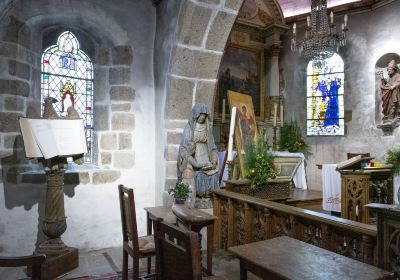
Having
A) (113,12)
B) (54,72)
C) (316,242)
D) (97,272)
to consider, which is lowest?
(97,272)

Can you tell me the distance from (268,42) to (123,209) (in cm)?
765

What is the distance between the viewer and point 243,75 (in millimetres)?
8883

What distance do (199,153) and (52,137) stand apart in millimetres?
1567

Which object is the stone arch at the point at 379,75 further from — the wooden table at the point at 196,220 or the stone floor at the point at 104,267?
the wooden table at the point at 196,220

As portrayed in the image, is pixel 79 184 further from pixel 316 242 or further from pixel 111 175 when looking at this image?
pixel 316 242

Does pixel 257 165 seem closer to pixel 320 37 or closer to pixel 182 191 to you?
pixel 182 191

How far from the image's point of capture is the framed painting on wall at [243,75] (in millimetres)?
8523

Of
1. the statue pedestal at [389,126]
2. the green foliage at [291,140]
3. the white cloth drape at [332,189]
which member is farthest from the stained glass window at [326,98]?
the white cloth drape at [332,189]

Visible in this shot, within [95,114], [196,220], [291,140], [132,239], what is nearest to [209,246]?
[196,220]

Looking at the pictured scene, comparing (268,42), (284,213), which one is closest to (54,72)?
(284,213)

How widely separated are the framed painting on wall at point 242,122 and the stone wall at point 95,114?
1.13 metres

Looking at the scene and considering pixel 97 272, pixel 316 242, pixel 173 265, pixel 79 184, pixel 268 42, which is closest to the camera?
pixel 173 265

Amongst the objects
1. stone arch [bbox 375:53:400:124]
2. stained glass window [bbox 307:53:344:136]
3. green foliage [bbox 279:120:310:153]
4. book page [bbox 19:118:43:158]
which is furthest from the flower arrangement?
stained glass window [bbox 307:53:344:136]

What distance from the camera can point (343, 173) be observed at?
4.07 meters
